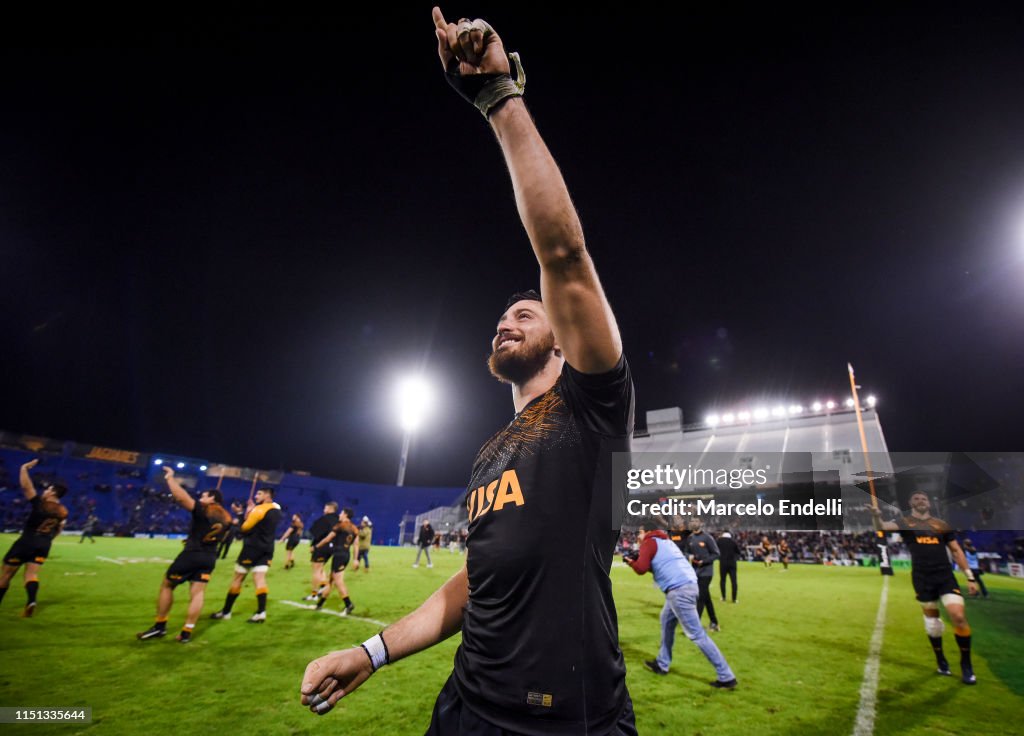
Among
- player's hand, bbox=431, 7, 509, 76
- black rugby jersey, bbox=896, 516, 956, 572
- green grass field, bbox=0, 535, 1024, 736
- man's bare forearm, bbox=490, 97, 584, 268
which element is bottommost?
green grass field, bbox=0, 535, 1024, 736

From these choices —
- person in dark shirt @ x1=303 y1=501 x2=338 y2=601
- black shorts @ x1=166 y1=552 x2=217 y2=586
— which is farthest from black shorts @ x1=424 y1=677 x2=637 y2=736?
person in dark shirt @ x1=303 y1=501 x2=338 y2=601

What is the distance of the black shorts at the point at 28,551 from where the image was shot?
858cm

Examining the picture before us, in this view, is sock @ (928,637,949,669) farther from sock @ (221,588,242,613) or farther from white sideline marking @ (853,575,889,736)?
sock @ (221,588,242,613)

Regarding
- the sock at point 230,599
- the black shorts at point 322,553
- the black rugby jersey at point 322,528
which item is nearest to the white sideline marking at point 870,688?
the sock at point 230,599

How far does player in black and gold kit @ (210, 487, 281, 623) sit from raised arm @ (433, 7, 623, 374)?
1013 cm

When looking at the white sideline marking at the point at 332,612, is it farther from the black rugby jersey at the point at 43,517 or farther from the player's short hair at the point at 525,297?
the player's short hair at the point at 525,297

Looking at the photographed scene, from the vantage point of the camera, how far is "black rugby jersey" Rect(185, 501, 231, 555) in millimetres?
8242

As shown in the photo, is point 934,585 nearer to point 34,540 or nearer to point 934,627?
point 934,627

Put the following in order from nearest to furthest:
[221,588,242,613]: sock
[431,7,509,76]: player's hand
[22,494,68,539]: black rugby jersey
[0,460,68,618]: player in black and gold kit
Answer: [431,7,509,76]: player's hand
[0,460,68,618]: player in black and gold kit
[22,494,68,539]: black rugby jersey
[221,588,242,613]: sock

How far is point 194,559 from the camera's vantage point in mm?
8055

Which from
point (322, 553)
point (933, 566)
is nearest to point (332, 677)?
point (933, 566)

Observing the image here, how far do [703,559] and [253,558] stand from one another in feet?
34.7

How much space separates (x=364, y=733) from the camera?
15.5ft

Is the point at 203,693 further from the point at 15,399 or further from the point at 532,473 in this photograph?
the point at 15,399
